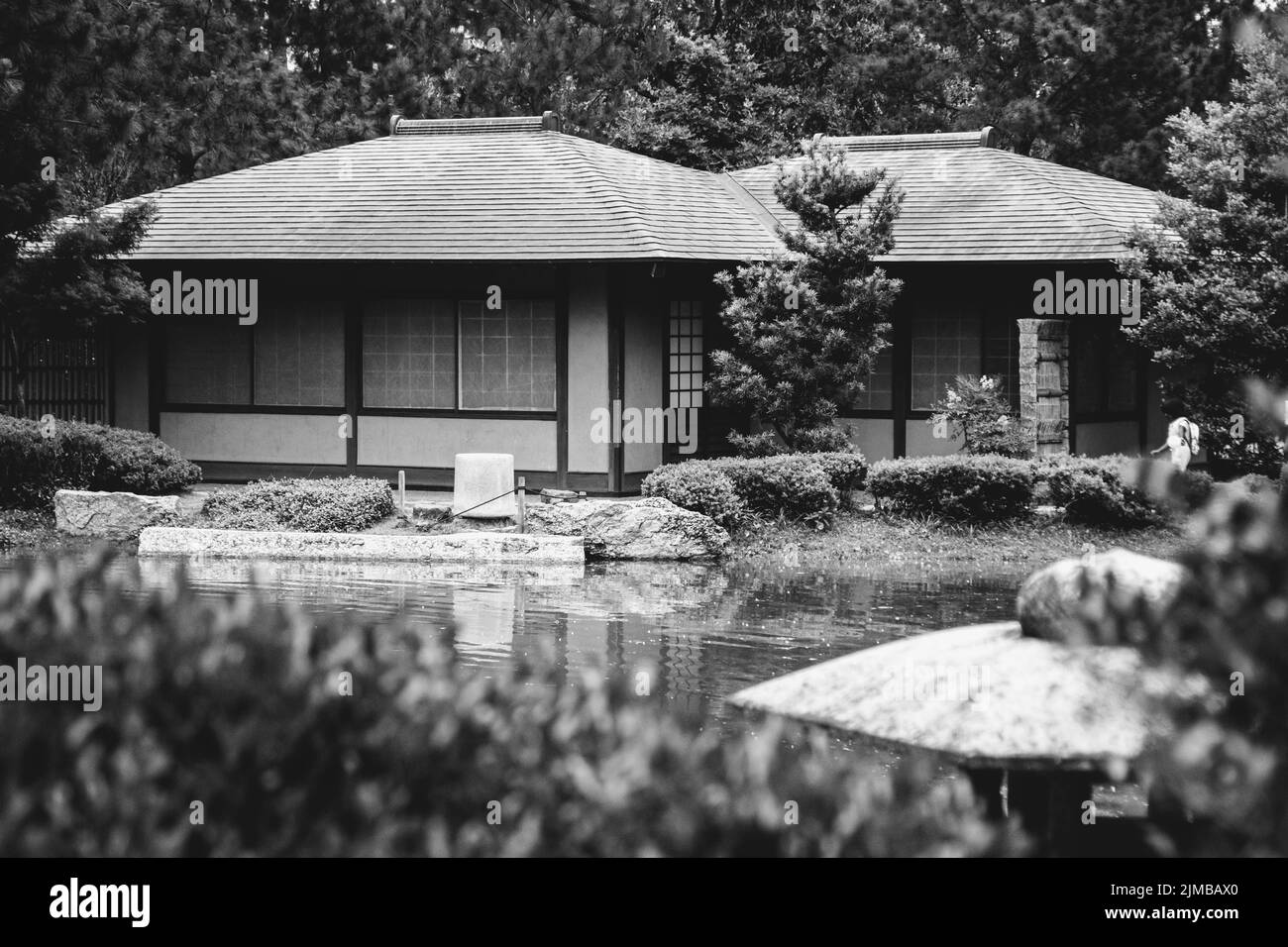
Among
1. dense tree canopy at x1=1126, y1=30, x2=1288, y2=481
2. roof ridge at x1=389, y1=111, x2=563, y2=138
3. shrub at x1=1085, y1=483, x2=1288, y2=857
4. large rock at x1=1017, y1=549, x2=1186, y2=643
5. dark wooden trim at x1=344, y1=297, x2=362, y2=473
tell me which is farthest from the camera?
roof ridge at x1=389, y1=111, x2=563, y2=138

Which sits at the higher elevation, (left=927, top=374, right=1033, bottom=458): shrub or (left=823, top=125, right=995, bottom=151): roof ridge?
(left=823, top=125, right=995, bottom=151): roof ridge

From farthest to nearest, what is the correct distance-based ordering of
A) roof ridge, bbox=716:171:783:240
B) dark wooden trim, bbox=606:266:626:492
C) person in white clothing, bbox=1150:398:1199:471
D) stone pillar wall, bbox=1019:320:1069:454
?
roof ridge, bbox=716:171:783:240, stone pillar wall, bbox=1019:320:1069:454, dark wooden trim, bbox=606:266:626:492, person in white clothing, bbox=1150:398:1199:471

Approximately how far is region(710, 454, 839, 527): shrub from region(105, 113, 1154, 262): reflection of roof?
11.7ft

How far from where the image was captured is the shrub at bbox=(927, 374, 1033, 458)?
72.9 ft

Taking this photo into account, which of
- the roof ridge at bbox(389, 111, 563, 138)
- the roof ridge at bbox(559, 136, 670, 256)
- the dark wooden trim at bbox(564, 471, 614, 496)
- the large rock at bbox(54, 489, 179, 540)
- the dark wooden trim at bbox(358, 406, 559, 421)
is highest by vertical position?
the roof ridge at bbox(389, 111, 563, 138)

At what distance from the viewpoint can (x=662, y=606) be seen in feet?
52.7

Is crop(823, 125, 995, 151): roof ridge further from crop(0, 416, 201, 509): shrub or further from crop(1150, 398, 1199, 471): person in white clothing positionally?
crop(0, 416, 201, 509): shrub

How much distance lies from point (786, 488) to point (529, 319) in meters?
5.33

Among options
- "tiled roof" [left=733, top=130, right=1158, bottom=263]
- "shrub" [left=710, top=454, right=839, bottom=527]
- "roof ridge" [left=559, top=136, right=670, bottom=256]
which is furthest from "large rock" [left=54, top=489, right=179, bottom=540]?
"tiled roof" [left=733, top=130, right=1158, bottom=263]

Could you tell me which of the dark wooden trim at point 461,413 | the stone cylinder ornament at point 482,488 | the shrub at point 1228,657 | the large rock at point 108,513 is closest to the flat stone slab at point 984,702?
the shrub at point 1228,657

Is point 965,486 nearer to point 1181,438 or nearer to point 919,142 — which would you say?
point 1181,438

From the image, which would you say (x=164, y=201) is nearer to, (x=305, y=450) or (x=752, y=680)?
(x=305, y=450)

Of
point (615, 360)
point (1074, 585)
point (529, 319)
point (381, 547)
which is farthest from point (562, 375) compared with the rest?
point (1074, 585)
